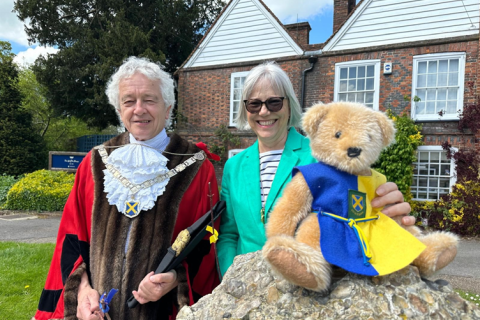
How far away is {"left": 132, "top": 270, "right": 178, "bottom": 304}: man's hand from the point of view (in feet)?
6.20

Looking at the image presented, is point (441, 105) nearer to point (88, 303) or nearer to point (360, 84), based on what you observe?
point (360, 84)

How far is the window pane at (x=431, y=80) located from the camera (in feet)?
33.3

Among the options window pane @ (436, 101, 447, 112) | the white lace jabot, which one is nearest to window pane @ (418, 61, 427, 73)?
window pane @ (436, 101, 447, 112)

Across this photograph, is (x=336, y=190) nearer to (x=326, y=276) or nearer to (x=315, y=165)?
(x=315, y=165)

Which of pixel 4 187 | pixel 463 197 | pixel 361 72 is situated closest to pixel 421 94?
pixel 361 72

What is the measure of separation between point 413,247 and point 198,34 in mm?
18170

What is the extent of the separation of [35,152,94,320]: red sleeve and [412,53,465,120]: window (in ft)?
33.1

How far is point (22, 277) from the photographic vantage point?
461cm

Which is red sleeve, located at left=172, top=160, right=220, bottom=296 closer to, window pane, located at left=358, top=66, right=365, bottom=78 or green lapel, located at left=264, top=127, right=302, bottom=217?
green lapel, located at left=264, top=127, right=302, bottom=217

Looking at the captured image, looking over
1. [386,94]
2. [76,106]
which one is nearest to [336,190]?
[386,94]

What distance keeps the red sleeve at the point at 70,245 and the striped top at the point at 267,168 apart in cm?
107

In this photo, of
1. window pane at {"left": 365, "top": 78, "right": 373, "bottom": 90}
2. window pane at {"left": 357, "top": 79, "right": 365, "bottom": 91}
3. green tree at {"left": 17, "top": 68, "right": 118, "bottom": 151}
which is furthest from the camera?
green tree at {"left": 17, "top": 68, "right": 118, "bottom": 151}

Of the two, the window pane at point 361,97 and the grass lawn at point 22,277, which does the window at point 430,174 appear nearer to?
the window pane at point 361,97

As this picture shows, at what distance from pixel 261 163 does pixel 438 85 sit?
987cm
